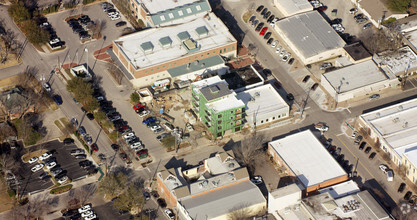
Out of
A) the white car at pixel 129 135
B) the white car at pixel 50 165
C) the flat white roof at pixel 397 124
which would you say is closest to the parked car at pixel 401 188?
the flat white roof at pixel 397 124

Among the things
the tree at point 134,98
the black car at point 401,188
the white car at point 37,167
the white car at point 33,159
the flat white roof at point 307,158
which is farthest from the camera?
the tree at point 134,98

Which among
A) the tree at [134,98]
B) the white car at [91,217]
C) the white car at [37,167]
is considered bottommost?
the white car at [37,167]

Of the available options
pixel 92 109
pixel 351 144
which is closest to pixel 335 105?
pixel 351 144

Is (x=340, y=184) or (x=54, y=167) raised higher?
(x=340, y=184)

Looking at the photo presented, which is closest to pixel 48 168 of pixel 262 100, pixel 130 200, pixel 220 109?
pixel 130 200

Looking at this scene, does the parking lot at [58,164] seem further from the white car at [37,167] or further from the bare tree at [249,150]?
the bare tree at [249,150]

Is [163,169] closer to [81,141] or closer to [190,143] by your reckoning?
[190,143]

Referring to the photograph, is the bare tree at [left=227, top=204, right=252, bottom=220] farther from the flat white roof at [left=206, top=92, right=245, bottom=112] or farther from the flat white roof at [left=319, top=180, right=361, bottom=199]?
the flat white roof at [left=206, top=92, right=245, bottom=112]
